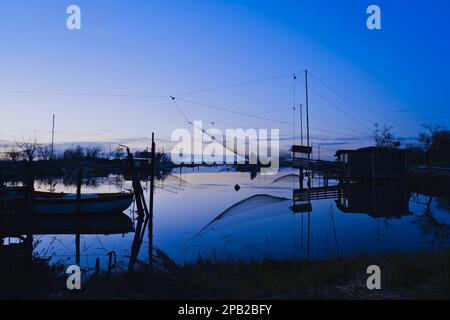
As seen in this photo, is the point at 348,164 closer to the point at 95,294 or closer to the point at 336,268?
the point at 336,268

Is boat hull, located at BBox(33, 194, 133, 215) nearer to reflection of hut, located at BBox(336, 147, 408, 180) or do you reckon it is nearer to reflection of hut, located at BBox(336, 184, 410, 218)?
reflection of hut, located at BBox(336, 184, 410, 218)

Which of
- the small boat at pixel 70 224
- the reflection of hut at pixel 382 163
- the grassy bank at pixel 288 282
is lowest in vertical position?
the small boat at pixel 70 224

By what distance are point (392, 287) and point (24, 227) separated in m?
21.7

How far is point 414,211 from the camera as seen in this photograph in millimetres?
28844

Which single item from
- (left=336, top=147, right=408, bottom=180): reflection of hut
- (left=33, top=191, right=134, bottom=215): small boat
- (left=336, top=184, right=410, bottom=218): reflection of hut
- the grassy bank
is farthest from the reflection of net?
(left=336, top=147, right=408, bottom=180): reflection of hut

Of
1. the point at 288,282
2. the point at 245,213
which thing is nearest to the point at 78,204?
the point at 245,213

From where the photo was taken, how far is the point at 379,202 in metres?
34.4

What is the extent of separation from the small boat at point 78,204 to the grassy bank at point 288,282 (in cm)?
1760

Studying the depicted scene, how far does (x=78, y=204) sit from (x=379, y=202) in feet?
82.6

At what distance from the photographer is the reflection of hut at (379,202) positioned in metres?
28.4

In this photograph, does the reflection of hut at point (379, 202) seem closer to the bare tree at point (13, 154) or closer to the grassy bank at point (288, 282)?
the grassy bank at point (288, 282)

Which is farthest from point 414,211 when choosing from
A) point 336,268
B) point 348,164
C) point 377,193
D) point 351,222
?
point 348,164

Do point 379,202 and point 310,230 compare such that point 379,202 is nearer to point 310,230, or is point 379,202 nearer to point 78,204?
point 310,230

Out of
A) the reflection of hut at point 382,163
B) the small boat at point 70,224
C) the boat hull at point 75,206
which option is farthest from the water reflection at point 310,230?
the reflection of hut at point 382,163
